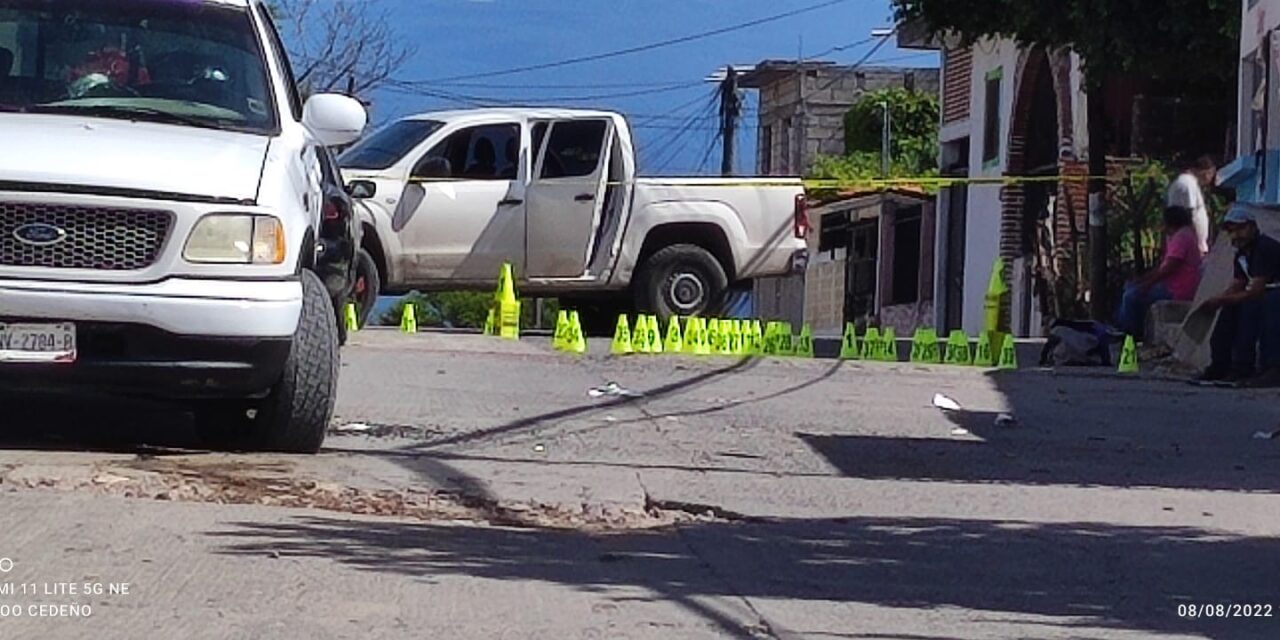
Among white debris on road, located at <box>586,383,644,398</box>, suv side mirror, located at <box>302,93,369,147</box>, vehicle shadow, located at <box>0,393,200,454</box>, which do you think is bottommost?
white debris on road, located at <box>586,383,644,398</box>

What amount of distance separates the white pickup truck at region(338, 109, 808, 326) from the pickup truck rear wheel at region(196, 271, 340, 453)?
8790 millimetres

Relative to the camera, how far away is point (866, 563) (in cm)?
745

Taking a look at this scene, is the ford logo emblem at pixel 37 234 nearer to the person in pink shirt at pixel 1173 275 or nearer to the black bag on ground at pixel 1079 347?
the black bag on ground at pixel 1079 347

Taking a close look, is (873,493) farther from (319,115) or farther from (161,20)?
(161,20)

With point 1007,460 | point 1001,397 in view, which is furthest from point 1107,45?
point 1007,460

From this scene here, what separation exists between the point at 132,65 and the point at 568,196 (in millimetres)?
9550

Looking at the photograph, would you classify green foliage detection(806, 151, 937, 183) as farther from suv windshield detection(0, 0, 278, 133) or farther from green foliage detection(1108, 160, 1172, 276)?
suv windshield detection(0, 0, 278, 133)

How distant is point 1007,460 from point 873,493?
5.50 ft

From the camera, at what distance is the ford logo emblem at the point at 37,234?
8.16m

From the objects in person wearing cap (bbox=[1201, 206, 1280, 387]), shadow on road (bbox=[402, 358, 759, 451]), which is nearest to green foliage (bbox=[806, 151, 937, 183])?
person wearing cap (bbox=[1201, 206, 1280, 387])

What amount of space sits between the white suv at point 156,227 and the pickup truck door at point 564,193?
9.17 m

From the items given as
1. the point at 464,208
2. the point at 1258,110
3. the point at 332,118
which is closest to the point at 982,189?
the point at 1258,110

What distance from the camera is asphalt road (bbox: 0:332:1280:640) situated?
20.5ft

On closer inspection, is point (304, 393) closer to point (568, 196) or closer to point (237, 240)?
point (237, 240)
